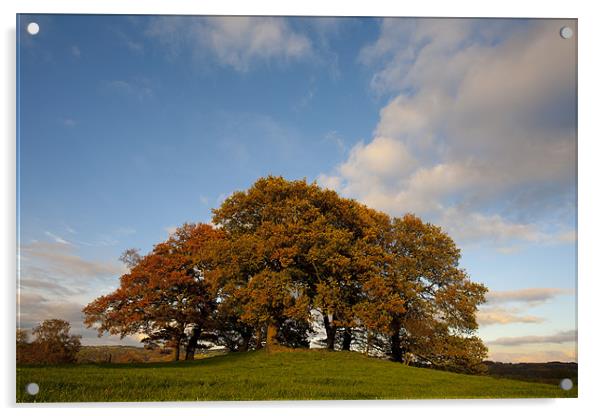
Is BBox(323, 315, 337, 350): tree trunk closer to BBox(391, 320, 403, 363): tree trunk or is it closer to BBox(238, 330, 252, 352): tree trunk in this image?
BBox(391, 320, 403, 363): tree trunk

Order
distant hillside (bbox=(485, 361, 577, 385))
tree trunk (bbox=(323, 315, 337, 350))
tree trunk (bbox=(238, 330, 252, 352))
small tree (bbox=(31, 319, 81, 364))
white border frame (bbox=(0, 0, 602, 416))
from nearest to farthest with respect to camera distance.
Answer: white border frame (bbox=(0, 0, 602, 416)) → small tree (bbox=(31, 319, 81, 364)) → distant hillside (bbox=(485, 361, 577, 385)) → tree trunk (bbox=(323, 315, 337, 350)) → tree trunk (bbox=(238, 330, 252, 352))

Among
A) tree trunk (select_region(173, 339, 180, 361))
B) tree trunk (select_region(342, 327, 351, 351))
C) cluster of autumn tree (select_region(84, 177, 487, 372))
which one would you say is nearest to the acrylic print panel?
tree trunk (select_region(173, 339, 180, 361))

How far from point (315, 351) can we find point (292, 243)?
13.1ft

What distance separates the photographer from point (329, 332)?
19.7 m

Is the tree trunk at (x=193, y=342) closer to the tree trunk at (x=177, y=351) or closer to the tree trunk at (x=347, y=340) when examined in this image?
the tree trunk at (x=177, y=351)

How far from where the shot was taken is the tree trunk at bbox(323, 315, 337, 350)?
19484 mm

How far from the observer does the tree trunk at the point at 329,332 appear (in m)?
19.5

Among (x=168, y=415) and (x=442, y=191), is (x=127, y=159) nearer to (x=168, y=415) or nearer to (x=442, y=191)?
(x=168, y=415)

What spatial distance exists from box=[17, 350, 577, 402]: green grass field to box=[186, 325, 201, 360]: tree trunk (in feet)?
12.3

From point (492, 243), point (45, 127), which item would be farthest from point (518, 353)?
point (45, 127)

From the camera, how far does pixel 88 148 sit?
10961 mm

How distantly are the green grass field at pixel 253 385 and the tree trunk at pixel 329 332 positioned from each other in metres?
5.40

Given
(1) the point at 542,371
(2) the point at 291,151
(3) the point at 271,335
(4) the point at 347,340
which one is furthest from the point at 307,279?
(1) the point at 542,371

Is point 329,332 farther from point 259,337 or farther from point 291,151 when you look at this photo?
point 291,151
